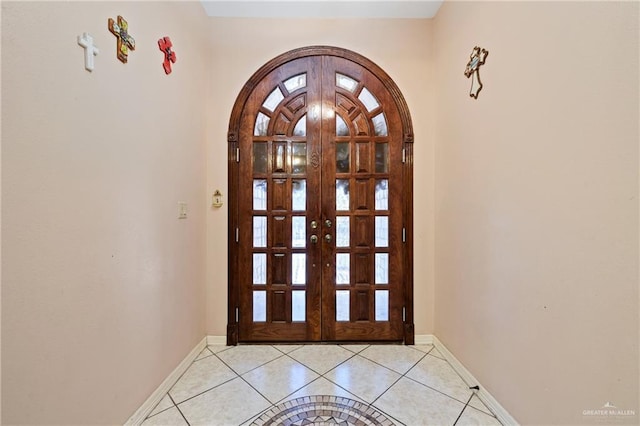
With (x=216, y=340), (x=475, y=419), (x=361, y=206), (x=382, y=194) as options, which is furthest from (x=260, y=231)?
(x=475, y=419)

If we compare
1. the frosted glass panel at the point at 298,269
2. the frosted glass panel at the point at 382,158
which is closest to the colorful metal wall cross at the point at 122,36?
the frosted glass panel at the point at 298,269

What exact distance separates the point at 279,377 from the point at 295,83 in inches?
90.3

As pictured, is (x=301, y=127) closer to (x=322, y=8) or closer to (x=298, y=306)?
(x=322, y=8)

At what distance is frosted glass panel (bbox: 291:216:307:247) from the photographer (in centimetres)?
222

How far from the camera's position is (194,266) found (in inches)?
79.0

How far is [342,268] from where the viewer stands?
7.30 ft

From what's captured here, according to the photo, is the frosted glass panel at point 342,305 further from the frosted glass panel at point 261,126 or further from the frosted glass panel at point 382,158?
the frosted glass panel at point 261,126

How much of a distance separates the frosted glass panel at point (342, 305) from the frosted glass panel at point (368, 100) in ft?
5.29

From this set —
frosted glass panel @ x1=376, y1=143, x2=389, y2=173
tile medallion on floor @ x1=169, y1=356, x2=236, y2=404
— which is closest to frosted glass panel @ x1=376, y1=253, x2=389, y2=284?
frosted glass panel @ x1=376, y1=143, x2=389, y2=173

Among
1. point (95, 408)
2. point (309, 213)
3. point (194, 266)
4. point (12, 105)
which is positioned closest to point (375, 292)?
point (309, 213)

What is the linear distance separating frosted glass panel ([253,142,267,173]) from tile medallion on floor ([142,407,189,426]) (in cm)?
170

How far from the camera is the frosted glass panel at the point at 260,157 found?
2221 mm

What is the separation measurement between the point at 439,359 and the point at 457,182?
1.36 meters

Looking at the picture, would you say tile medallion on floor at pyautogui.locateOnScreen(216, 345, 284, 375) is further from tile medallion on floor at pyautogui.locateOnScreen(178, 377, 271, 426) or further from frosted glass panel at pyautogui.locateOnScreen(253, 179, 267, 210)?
frosted glass panel at pyautogui.locateOnScreen(253, 179, 267, 210)
